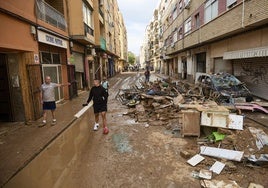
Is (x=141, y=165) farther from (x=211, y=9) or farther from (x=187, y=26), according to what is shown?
(x=187, y=26)

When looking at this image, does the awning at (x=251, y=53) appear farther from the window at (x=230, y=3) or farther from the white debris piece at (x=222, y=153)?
the white debris piece at (x=222, y=153)

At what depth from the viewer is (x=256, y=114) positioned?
7.85 m

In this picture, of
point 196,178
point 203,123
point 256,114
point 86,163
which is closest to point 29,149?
point 86,163

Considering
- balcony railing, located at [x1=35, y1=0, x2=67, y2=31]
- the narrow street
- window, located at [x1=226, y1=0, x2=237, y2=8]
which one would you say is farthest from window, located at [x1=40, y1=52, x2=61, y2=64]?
window, located at [x1=226, y1=0, x2=237, y2=8]

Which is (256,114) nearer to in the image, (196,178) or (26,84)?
(196,178)

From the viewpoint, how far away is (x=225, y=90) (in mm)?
9617

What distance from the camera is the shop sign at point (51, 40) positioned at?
861cm

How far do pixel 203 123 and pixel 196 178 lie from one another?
7.20 feet

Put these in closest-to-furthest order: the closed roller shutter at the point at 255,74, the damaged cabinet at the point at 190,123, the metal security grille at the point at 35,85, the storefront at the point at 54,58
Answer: the damaged cabinet at the point at 190,123 → the metal security grille at the point at 35,85 → the storefront at the point at 54,58 → the closed roller shutter at the point at 255,74

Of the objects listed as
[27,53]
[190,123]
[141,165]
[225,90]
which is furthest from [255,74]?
[27,53]

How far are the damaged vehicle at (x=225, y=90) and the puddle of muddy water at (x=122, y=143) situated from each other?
5.61 metres

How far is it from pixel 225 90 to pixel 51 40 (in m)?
9.57

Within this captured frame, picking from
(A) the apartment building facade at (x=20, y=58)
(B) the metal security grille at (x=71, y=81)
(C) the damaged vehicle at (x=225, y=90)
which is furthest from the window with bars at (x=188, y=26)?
(A) the apartment building facade at (x=20, y=58)

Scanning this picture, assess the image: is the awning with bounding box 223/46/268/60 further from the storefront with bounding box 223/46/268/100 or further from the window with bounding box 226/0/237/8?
the window with bounding box 226/0/237/8
